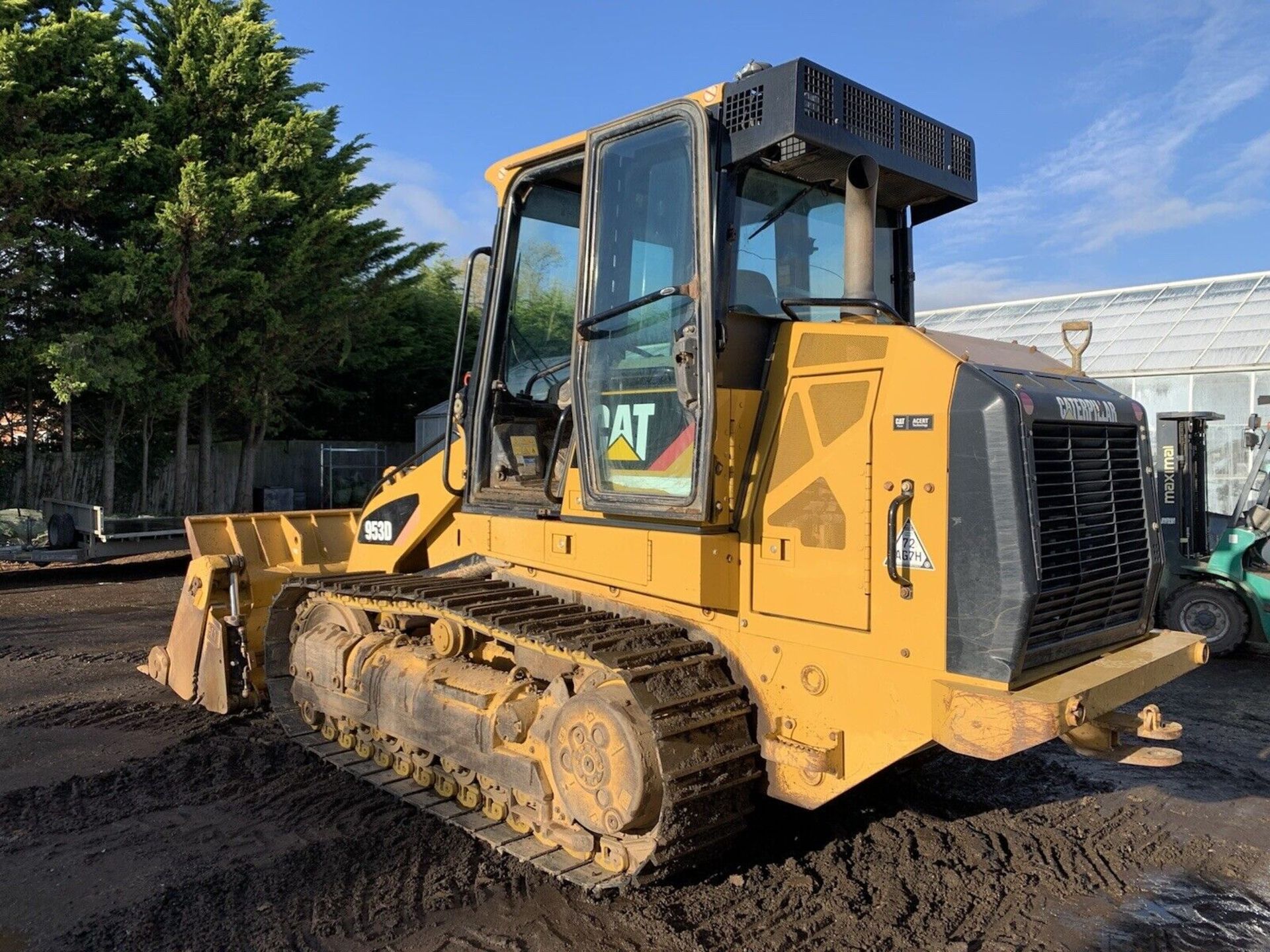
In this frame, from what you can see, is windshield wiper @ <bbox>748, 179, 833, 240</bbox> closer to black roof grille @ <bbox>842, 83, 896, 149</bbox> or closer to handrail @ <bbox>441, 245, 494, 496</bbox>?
black roof grille @ <bbox>842, 83, 896, 149</bbox>

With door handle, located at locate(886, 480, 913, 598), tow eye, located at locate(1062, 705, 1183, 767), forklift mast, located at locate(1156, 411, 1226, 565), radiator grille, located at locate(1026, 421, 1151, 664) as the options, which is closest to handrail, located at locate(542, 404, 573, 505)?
door handle, located at locate(886, 480, 913, 598)

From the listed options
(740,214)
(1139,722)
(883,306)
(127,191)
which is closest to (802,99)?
(740,214)

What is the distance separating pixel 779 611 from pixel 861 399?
0.87 meters

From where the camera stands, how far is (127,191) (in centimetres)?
1431

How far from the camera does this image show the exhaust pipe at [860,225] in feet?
11.5

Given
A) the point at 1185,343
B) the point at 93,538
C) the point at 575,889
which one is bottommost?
the point at 575,889

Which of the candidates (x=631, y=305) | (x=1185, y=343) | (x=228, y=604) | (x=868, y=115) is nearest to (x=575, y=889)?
(x=631, y=305)

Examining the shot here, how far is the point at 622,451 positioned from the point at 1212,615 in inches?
306

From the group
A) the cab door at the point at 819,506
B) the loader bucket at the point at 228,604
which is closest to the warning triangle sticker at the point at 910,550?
the cab door at the point at 819,506

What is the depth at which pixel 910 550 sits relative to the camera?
327cm

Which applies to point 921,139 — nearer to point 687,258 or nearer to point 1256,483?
point 687,258

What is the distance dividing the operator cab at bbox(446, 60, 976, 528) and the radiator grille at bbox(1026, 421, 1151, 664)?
0.84m

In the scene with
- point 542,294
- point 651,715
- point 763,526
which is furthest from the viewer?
point 542,294

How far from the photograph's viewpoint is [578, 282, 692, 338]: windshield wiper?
368 cm
